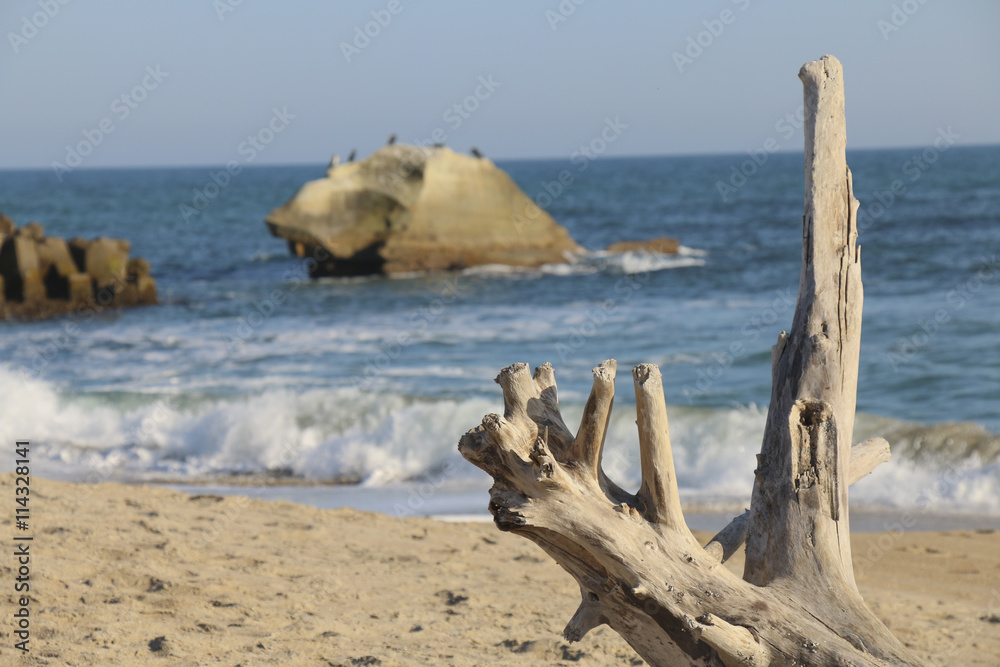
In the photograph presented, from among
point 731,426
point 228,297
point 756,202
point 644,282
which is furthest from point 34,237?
point 756,202

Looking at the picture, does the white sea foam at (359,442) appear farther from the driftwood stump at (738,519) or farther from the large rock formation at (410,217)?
the large rock formation at (410,217)

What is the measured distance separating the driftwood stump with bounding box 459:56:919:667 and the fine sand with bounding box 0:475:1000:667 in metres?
1.47

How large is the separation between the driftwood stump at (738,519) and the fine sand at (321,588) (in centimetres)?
147

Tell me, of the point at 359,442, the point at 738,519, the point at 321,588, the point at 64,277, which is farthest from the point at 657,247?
the point at 738,519

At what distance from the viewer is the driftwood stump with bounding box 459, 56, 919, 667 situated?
105 inches

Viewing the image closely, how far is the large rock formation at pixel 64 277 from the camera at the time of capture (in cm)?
1877

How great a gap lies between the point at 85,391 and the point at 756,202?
36651 millimetres

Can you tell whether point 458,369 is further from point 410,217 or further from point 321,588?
point 410,217

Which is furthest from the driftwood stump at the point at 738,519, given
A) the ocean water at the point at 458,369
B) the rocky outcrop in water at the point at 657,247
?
the rocky outcrop in water at the point at 657,247

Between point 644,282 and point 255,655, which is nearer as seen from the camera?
point 255,655

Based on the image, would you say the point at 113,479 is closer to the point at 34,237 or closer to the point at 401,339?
the point at 401,339

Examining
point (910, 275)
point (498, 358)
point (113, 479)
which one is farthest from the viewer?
point (910, 275)

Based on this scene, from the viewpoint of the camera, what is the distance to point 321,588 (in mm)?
4867

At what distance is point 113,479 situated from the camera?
870 centimetres
